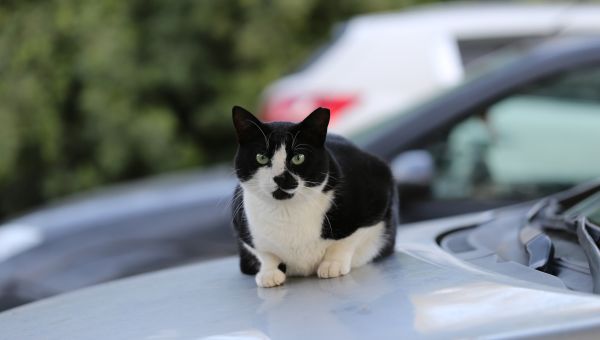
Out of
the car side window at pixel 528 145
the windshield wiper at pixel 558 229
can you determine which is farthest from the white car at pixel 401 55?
the windshield wiper at pixel 558 229

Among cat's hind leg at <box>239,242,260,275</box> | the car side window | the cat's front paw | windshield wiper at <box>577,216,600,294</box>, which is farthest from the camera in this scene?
the car side window

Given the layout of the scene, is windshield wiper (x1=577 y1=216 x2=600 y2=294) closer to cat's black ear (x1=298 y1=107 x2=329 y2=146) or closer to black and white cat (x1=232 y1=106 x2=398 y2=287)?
black and white cat (x1=232 y1=106 x2=398 y2=287)

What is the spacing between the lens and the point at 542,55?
403 centimetres

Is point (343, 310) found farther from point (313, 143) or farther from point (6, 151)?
point (6, 151)

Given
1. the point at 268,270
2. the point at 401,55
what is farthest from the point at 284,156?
the point at 401,55

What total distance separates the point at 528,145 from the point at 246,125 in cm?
247

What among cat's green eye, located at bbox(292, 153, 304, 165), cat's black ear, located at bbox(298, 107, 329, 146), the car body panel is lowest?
the car body panel

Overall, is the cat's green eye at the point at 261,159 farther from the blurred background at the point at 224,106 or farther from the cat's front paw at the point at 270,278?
the blurred background at the point at 224,106

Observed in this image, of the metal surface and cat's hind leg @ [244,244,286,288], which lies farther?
cat's hind leg @ [244,244,286,288]

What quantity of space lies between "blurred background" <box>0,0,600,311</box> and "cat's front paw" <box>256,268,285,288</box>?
1.49 metres

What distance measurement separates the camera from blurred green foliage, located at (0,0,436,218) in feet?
30.7

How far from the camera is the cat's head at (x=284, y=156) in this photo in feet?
7.09

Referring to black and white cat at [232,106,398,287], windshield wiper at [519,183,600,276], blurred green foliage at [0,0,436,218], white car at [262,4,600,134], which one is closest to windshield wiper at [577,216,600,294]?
windshield wiper at [519,183,600,276]

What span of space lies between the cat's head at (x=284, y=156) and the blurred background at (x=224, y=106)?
4.62ft
